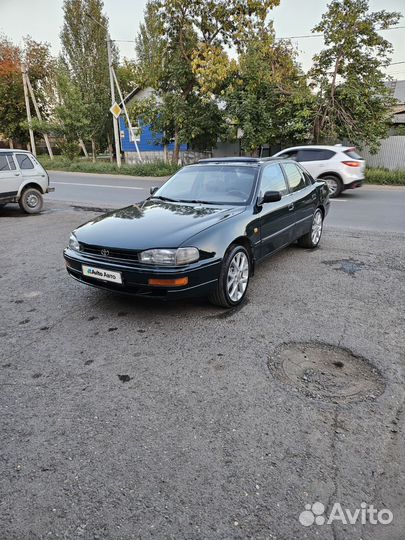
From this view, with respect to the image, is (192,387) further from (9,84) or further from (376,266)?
(9,84)

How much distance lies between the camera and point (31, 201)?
34.4 feet

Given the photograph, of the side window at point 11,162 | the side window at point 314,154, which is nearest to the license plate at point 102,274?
the side window at point 11,162

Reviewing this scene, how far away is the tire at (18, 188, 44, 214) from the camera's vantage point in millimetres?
10266

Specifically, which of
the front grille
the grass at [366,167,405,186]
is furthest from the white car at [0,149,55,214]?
the grass at [366,167,405,186]

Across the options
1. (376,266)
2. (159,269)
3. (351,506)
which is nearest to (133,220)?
(159,269)

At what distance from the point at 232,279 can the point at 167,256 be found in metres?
0.90

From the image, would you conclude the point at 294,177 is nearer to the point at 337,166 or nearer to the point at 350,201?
the point at 350,201

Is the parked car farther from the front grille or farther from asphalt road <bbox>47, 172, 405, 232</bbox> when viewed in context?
asphalt road <bbox>47, 172, 405, 232</bbox>

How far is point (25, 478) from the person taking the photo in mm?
2152

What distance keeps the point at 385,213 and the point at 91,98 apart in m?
30.2

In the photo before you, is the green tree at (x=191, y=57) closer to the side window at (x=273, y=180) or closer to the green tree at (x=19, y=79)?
the side window at (x=273, y=180)

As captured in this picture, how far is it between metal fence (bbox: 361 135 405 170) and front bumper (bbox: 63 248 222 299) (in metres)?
18.7

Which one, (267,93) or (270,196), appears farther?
(267,93)

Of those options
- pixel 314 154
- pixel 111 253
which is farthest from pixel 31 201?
pixel 314 154
